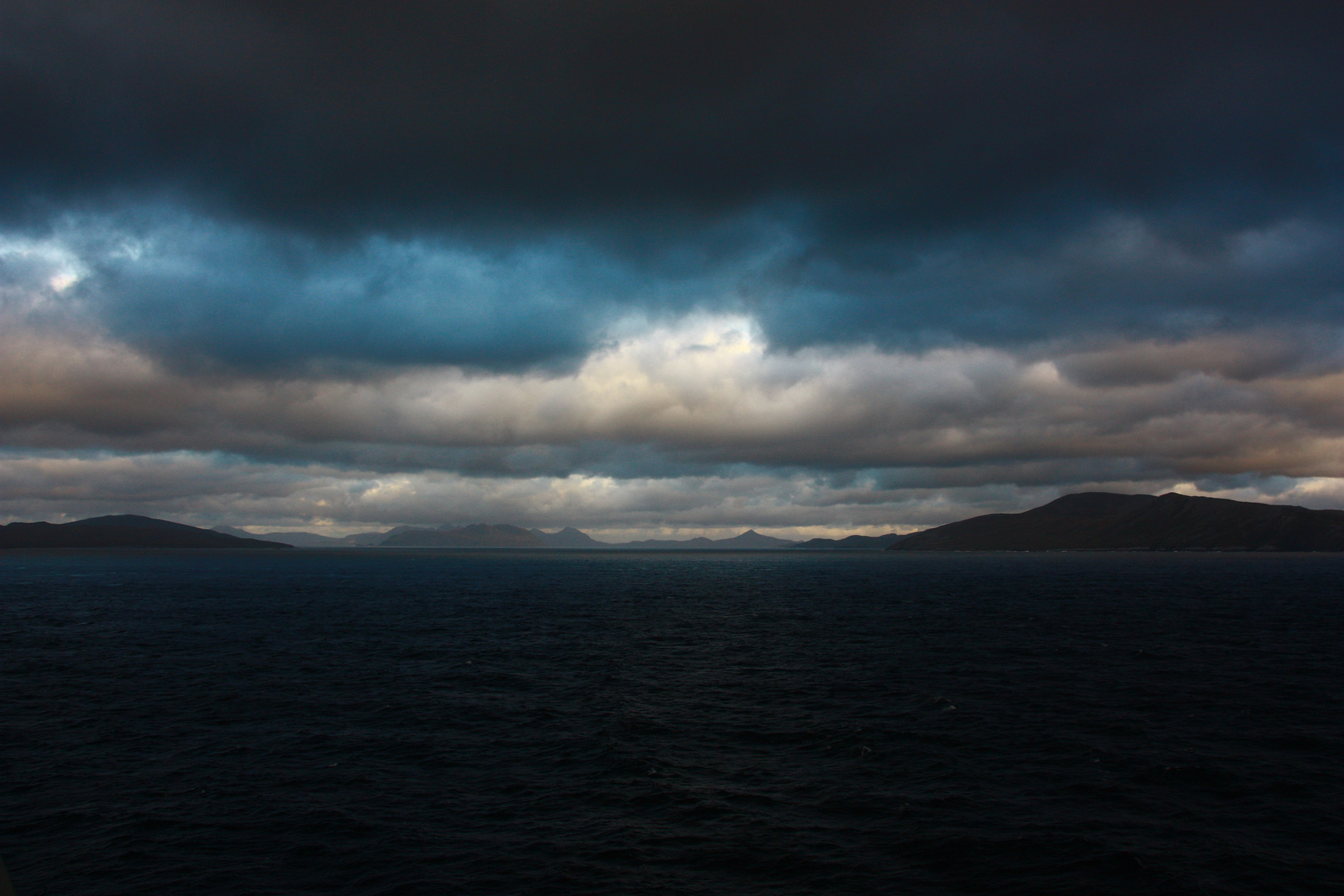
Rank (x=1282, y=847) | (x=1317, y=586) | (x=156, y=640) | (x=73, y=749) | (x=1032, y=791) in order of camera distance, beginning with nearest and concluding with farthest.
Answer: (x=1282, y=847) < (x=1032, y=791) < (x=73, y=749) < (x=156, y=640) < (x=1317, y=586)

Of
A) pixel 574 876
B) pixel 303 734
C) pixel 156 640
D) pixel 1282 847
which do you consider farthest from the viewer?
pixel 156 640

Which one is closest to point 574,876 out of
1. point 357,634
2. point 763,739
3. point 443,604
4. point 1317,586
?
point 763,739

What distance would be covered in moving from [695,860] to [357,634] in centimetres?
7417

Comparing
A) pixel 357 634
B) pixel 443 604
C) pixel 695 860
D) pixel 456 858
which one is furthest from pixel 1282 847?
pixel 443 604

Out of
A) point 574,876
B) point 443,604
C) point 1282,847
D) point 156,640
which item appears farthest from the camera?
point 443,604

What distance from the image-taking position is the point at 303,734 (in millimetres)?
44438

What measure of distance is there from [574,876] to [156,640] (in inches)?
3163

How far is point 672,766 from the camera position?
38.5 metres

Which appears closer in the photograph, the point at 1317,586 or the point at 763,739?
the point at 763,739

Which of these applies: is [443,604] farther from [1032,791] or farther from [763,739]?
[1032,791]

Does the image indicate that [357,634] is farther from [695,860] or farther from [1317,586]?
[1317,586]

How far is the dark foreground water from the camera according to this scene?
27016 millimetres

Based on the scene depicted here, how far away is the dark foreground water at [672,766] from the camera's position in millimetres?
27016

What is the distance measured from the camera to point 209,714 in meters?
49.0
